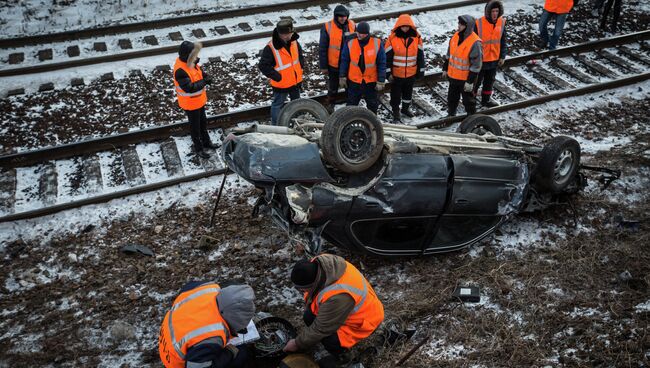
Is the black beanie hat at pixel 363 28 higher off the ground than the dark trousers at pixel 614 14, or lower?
higher

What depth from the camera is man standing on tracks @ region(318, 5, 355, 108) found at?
809 centimetres

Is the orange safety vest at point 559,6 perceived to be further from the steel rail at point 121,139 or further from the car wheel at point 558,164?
the car wheel at point 558,164

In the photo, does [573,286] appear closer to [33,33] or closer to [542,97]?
[542,97]

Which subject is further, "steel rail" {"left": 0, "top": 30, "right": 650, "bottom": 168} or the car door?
"steel rail" {"left": 0, "top": 30, "right": 650, "bottom": 168}

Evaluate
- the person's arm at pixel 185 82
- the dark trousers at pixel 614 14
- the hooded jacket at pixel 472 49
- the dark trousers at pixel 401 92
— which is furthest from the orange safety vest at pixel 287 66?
the dark trousers at pixel 614 14

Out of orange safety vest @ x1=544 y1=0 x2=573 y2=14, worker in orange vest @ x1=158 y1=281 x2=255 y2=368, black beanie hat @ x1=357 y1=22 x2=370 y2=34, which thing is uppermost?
black beanie hat @ x1=357 y1=22 x2=370 y2=34

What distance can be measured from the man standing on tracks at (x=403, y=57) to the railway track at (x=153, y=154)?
1.84 feet

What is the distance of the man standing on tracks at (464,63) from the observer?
779cm

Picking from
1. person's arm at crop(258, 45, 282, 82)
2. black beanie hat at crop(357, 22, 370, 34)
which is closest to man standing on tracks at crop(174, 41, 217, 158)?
person's arm at crop(258, 45, 282, 82)

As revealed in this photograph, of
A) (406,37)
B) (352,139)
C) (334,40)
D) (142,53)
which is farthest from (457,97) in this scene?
(142,53)

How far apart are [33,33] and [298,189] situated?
25.0 feet

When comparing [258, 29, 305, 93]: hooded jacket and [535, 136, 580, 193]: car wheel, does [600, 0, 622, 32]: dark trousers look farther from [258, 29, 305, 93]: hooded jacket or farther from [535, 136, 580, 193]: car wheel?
[258, 29, 305, 93]: hooded jacket

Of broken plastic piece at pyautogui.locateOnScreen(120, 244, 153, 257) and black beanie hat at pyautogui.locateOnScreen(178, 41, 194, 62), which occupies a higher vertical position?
black beanie hat at pyautogui.locateOnScreen(178, 41, 194, 62)

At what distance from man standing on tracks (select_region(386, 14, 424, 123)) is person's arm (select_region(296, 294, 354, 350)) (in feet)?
14.7
